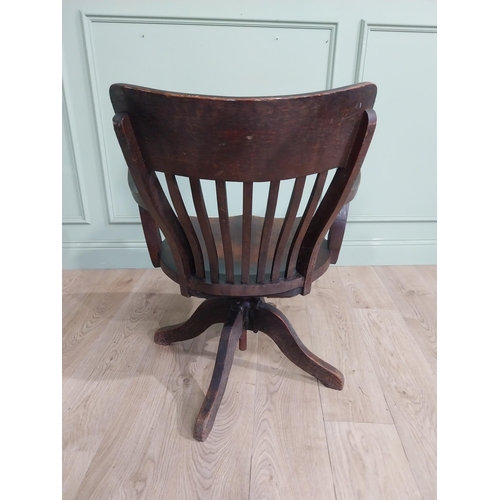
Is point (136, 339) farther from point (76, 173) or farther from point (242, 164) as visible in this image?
point (242, 164)

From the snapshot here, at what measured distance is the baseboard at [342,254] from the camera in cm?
190

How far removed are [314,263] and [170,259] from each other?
38 cm

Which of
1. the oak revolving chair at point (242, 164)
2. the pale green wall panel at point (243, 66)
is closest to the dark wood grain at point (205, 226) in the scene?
the oak revolving chair at point (242, 164)

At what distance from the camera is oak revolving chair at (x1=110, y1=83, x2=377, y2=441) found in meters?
0.72

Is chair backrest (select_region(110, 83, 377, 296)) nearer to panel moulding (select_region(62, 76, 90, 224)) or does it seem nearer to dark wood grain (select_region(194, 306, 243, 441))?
dark wood grain (select_region(194, 306, 243, 441))

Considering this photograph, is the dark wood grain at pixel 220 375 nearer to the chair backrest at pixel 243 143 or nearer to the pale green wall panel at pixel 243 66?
the chair backrest at pixel 243 143

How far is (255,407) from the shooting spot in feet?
3.81

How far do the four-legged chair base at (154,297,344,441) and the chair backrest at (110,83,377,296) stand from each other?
0.32m

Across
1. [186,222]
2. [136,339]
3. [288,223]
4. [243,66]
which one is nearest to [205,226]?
[186,222]

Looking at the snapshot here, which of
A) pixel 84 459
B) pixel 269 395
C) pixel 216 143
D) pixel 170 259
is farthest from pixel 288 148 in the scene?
pixel 84 459

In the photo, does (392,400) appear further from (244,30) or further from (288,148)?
(244,30)

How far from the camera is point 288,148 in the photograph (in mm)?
762

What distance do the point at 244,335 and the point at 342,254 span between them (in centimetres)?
83

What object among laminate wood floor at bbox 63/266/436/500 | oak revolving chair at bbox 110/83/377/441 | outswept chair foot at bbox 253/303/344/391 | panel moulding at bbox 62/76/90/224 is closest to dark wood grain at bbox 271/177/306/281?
oak revolving chair at bbox 110/83/377/441
